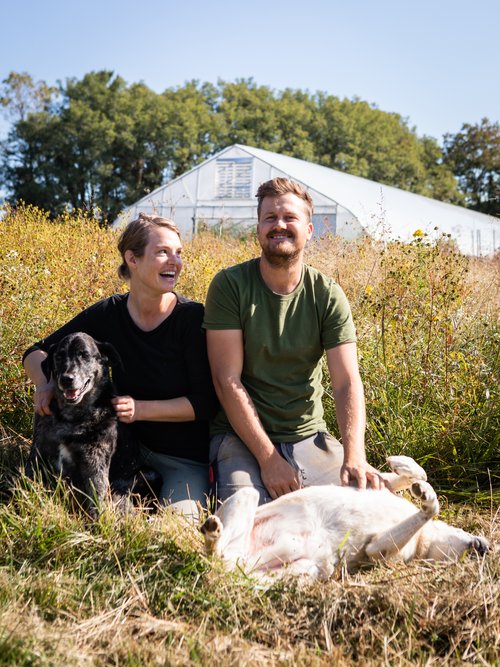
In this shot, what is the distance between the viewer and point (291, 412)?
3293 mm

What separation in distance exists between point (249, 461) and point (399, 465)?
0.70 meters

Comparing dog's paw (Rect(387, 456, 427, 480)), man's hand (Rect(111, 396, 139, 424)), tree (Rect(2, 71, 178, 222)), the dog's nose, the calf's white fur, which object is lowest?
the calf's white fur

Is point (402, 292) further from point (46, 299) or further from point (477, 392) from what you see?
point (46, 299)

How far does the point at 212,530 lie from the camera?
93.2 inches

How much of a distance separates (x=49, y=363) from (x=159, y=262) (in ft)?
2.42

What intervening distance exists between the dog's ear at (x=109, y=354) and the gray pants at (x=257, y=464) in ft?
2.11

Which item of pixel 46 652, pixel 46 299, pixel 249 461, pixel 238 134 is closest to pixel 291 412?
pixel 249 461

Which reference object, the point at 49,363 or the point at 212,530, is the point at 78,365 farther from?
the point at 212,530

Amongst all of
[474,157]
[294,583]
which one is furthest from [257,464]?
[474,157]

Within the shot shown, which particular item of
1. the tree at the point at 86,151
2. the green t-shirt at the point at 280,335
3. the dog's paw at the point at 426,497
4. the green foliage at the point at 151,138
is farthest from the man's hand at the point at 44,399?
the tree at the point at 86,151

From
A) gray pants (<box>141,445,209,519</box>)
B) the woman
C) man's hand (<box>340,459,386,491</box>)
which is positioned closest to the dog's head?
the woman

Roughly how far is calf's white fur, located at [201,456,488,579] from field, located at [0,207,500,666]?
0.09 meters

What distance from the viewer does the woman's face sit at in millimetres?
A: 3328

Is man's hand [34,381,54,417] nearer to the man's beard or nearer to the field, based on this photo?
the field
